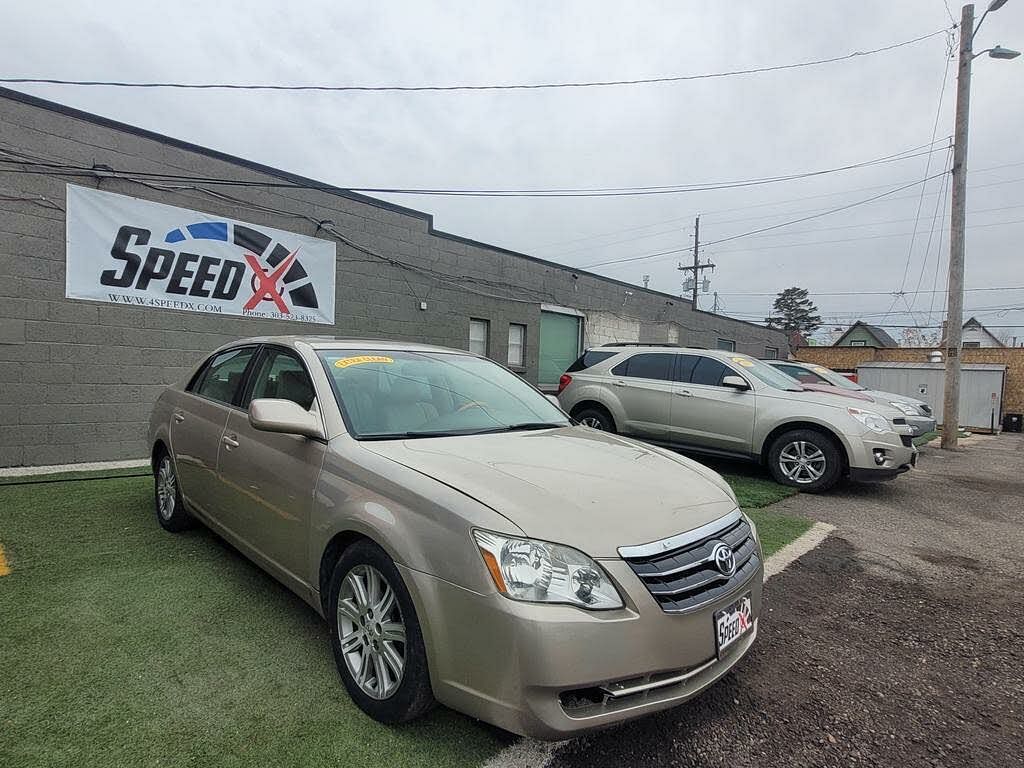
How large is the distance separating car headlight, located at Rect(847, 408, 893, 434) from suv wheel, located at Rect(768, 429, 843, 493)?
1.19 feet

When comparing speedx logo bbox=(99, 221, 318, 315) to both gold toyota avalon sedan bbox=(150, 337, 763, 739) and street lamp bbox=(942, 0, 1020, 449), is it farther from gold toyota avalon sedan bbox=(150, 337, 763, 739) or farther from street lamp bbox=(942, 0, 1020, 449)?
street lamp bbox=(942, 0, 1020, 449)

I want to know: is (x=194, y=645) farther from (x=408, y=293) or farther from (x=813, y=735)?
(x=408, y=293)

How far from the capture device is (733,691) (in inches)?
94.7

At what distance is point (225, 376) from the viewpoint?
3.63 metres

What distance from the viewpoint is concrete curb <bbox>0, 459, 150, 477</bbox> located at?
586 cm

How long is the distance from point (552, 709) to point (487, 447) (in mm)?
1088

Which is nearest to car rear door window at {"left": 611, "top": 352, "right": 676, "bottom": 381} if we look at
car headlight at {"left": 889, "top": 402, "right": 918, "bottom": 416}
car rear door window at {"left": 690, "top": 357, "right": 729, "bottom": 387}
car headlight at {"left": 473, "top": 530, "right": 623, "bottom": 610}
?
car rear door window at {"left": 690, "top": 357, "right": 729, "bottom": 387}

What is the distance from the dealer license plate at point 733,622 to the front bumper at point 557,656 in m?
0.08

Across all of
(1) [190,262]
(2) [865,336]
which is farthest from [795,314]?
(1) [190,262]

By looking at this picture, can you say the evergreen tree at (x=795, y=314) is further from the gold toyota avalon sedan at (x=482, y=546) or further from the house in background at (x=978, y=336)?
the gold toyota avalon sedan at (x=482, y=546)

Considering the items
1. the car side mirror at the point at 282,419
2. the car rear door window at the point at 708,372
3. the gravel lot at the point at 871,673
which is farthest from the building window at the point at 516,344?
the car side mirror at the point at 282,419

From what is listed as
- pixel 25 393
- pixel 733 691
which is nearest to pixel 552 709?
pixel 733 691

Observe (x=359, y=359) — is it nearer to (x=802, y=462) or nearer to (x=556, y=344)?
(x=802, y=462)

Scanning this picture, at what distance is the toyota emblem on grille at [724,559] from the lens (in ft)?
6.64
